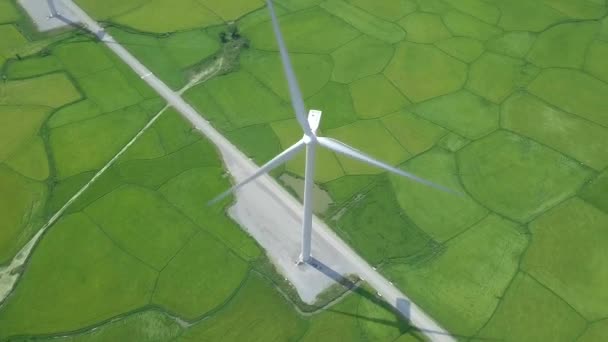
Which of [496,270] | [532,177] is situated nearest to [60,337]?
[496,270]

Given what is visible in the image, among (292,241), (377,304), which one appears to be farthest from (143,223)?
(377,304)

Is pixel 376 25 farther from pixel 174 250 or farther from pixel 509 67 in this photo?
pixel 174 250

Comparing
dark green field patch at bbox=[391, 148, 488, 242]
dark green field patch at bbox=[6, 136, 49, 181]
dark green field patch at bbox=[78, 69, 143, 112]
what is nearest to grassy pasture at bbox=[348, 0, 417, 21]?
dark green field patch at bbox=[391, 148, 488, 242]

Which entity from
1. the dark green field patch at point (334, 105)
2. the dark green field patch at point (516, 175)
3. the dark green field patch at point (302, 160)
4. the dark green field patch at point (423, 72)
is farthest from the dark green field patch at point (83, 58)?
the dark green field patch at point (516, 175)

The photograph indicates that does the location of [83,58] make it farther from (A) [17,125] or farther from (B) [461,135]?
(B) [461,135]

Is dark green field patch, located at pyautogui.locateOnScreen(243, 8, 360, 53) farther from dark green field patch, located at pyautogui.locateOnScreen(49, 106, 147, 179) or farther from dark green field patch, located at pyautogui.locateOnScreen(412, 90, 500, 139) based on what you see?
dark green field patch, located at pyautogui.locateOnScreen(49, 106, 147, 179)

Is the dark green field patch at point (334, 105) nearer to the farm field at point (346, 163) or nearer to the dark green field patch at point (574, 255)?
the farm field at point (346, 163)
